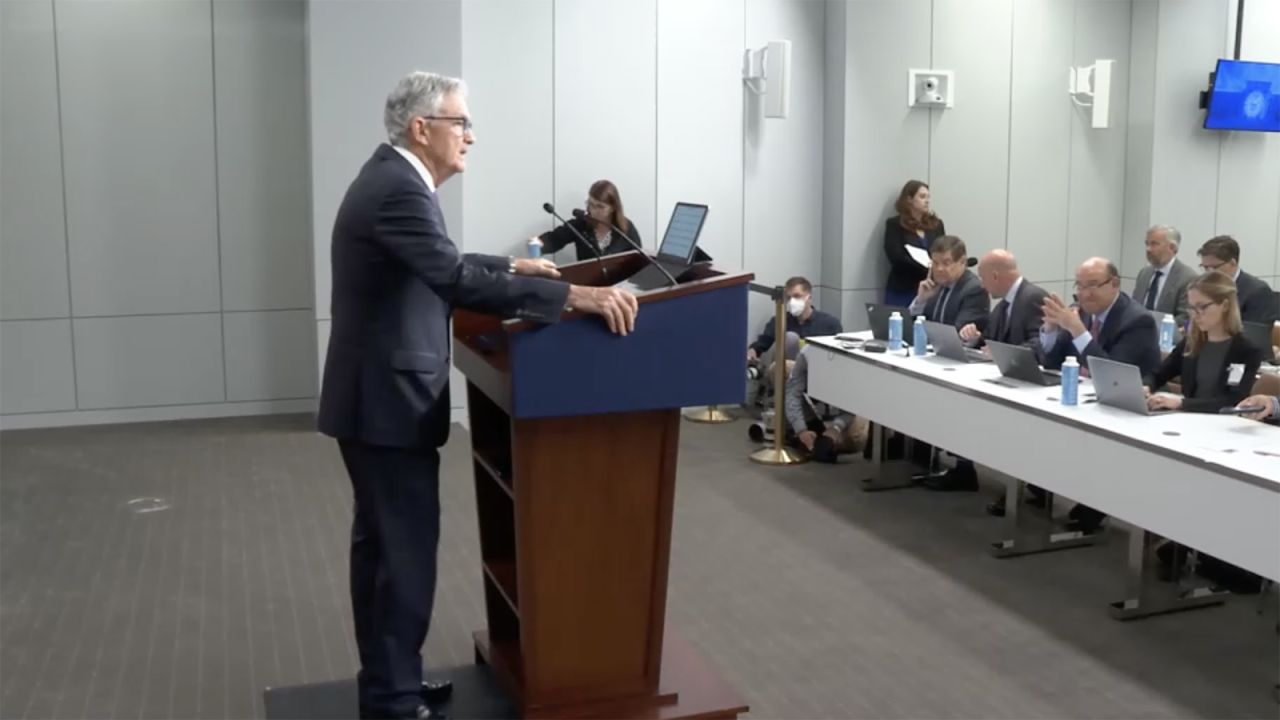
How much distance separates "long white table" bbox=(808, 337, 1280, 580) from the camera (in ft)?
13.0

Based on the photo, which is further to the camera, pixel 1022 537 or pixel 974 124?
pixel 974 124

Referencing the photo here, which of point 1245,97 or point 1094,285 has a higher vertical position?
point 1245,97

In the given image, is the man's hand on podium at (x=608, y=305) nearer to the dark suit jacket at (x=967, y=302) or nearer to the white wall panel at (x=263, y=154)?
the dark suit jacket at (x=967, y=302)

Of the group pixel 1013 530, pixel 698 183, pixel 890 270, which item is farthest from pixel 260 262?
pixel 1013 530

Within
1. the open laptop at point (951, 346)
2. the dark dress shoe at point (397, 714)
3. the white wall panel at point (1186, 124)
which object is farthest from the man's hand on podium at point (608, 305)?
the white wall panel at point (1186, 124)

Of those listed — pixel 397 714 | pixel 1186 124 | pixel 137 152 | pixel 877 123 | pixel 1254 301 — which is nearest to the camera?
pixel 397 714

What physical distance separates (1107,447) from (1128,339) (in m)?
1.21

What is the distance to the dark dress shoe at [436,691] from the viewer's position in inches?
137

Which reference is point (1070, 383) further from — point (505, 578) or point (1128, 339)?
point (505, 578)

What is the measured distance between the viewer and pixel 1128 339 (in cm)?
562

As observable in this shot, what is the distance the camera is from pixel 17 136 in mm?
7734

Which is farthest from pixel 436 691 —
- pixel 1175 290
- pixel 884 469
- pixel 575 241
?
pixel 1175 290

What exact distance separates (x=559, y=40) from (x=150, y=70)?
2.64 m

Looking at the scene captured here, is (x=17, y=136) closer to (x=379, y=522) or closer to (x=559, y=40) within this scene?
(x=559, y=40)
